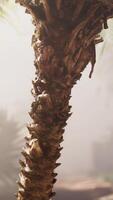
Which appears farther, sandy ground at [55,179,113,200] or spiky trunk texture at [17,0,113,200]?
sandy ground at [55,179,113,200]

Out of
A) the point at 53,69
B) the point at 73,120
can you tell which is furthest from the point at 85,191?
the point at 73,120

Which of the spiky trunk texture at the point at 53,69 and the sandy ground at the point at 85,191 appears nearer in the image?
the spiky trunk texture at the point at 53,69

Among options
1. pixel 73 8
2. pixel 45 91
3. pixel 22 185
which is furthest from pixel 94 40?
pixel 22 185

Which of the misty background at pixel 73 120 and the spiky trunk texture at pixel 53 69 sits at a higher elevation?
the misty background at pixel 73 120

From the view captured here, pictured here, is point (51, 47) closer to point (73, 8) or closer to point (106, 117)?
point (73, 8)

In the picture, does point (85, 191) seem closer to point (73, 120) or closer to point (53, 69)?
point (53, 69)

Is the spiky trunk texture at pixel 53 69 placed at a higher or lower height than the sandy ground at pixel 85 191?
lower

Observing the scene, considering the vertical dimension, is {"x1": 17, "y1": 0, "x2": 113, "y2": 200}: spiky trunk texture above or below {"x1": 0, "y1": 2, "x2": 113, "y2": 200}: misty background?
below

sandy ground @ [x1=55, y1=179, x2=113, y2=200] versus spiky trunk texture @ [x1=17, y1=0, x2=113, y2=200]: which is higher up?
sandy ground @ [x1=55, y1=179, x2=113, y2=200]
